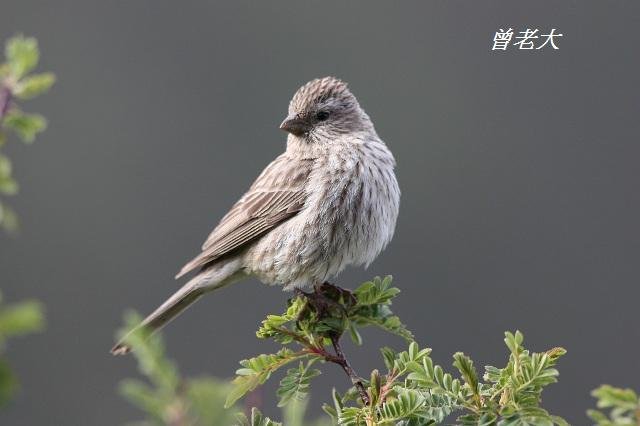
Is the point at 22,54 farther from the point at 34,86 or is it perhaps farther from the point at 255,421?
the point at 255,421

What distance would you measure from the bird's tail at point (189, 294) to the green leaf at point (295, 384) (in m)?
2.56

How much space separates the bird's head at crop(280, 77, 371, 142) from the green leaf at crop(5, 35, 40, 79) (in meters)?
4.36

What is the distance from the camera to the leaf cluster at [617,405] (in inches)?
74.7

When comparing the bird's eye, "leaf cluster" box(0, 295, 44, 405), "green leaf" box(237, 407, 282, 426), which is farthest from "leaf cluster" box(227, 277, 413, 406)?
"leaf cluster" box(0, 295, 44, 405)

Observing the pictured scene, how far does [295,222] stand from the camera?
6.01 meters

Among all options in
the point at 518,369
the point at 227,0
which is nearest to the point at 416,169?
the point at 227,0

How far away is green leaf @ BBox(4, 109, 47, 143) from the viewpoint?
192 centimetres

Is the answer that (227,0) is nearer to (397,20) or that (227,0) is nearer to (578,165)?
(397,20)

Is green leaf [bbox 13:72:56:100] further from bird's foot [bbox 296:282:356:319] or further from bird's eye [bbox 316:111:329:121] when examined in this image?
bird's eye [bbox 316:111:329:121]

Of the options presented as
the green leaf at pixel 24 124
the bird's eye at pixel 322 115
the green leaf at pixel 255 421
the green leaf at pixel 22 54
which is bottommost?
the green leaf at pixel 255 421

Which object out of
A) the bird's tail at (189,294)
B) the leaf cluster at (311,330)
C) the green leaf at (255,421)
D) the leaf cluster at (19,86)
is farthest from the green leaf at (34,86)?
the bird's tail at (189,294)

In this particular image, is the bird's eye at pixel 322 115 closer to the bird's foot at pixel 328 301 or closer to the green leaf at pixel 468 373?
the bird's foot at pixel 328 301

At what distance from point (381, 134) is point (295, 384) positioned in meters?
24.6

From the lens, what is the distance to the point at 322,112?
6395 mm
